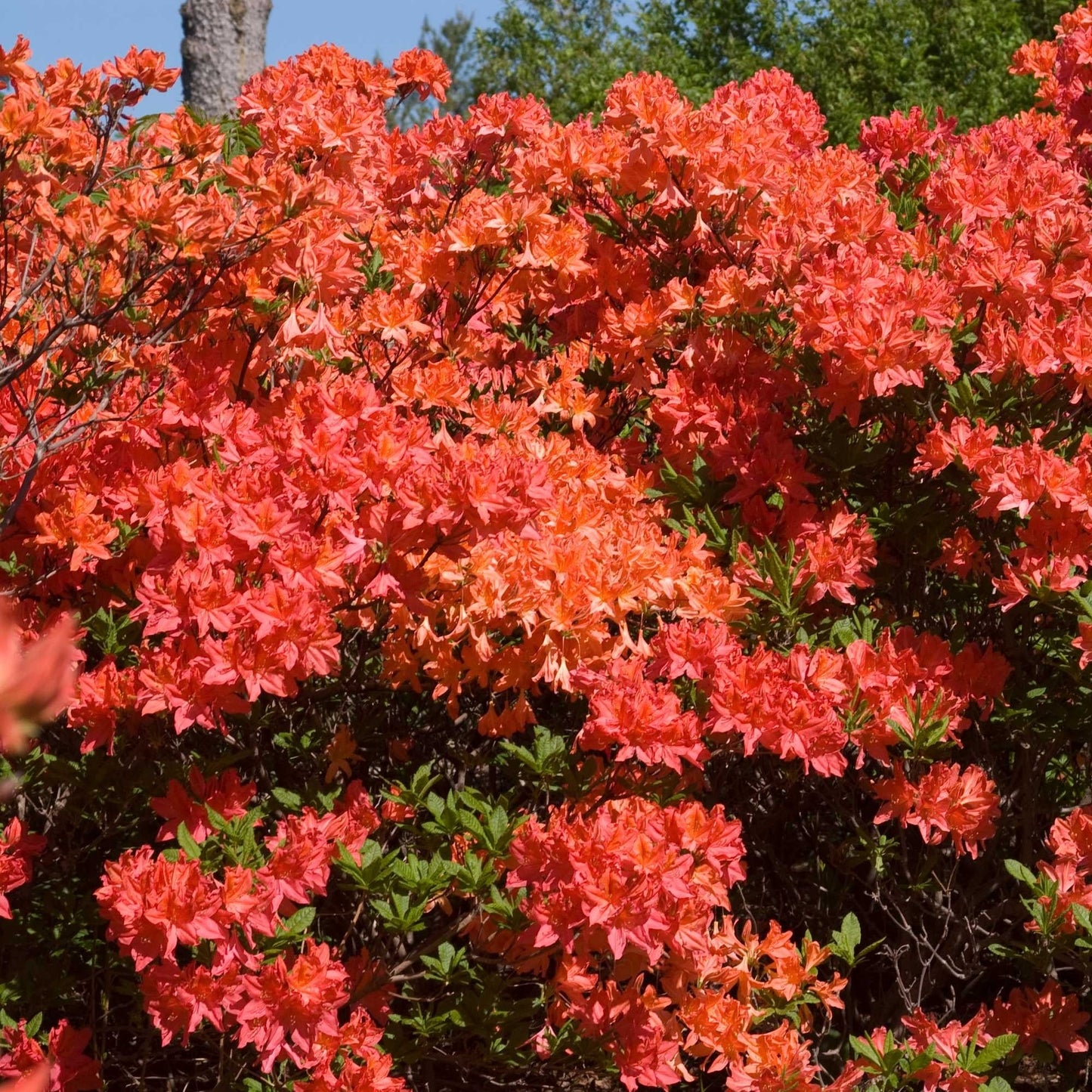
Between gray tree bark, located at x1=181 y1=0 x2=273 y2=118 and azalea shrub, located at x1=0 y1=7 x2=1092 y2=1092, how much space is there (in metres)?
5.74

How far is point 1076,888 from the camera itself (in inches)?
123

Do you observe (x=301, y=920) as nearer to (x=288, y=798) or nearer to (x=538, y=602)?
(x=288, y=798)

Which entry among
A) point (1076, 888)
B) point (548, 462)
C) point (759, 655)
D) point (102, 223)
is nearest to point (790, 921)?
point (1076, 888)

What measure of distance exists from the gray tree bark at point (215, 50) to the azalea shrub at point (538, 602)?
5.74 m

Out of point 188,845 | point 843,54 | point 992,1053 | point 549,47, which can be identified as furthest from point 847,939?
point 549,47

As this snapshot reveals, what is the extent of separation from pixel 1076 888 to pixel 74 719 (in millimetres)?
2135

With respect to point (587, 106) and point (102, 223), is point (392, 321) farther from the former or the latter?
point (587, 106)

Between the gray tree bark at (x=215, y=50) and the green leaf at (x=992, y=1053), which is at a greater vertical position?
the gray tree bark at (x=215, y=50)

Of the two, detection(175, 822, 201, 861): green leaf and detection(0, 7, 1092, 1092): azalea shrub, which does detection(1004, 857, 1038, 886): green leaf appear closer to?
detection(0, 7, 1092, 1092): azalea shrub

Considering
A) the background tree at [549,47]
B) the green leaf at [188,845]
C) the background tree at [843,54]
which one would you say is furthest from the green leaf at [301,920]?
the background tree at [549,47]

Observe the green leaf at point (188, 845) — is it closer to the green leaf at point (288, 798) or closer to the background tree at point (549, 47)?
the green leaf at point (288, 798)

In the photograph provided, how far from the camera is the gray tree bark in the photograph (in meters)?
9.39

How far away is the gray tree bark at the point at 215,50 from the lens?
30.8 ft

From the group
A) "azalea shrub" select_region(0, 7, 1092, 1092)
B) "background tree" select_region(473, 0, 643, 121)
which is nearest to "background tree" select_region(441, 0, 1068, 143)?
"background tree" select_region(473, 0, 643, 121)
